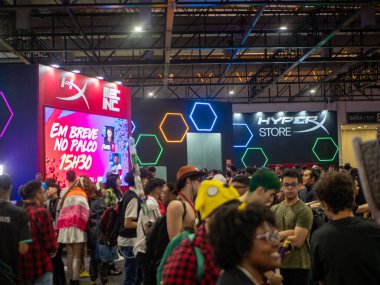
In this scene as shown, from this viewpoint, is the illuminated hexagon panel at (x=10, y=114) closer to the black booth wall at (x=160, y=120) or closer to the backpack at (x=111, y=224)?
the backpack at (x=111, y=224)

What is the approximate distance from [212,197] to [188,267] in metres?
0.36

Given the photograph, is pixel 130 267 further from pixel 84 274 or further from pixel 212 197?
pixel 212 197

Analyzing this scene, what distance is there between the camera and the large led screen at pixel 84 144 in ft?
34.7

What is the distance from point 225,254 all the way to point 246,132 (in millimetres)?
23996

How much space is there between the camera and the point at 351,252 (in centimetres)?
249

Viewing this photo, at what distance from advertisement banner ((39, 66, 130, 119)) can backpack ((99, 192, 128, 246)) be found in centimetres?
550

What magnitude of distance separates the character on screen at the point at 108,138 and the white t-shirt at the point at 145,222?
7.69 metres

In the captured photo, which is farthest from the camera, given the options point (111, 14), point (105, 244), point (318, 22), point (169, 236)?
point (318, 22)

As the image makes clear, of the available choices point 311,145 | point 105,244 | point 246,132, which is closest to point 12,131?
point 105,244

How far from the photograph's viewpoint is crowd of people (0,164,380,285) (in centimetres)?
172

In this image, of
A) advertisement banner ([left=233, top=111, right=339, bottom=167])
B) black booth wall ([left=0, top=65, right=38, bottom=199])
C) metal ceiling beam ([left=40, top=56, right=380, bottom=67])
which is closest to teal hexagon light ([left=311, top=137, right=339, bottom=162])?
advertisement banner ([left=233, top=111, right=339, bottom=167])

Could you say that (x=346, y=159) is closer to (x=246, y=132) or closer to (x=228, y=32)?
(x=246, y=132)

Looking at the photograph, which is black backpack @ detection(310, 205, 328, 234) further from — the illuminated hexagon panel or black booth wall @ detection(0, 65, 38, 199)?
the illuminated hexagon panel

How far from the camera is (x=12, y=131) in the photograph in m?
10.4
